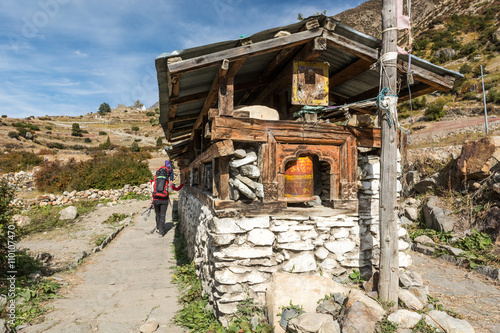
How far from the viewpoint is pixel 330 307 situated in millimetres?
3668

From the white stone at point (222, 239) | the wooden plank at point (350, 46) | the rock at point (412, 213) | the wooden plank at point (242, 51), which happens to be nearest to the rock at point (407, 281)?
the white stone at point (222, 239)

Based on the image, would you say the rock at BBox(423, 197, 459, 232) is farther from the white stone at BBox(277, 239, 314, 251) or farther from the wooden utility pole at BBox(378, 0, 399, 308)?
the white stone at BBox(277, 239, 314, 251)

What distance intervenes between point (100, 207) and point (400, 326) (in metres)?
15.9

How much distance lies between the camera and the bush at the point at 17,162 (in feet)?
77.5

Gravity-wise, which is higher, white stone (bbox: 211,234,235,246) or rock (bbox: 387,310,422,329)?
white stone (bbox: 211,234,235,246)

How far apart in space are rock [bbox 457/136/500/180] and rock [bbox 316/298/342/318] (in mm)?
7854

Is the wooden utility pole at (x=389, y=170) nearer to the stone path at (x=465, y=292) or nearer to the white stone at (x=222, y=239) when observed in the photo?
the stone path at (x=465, y=292)

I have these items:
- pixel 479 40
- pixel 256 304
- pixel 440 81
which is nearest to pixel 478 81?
pixel 479 40

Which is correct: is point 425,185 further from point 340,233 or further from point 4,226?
point 4,226

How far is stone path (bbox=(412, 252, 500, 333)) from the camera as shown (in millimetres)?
4010

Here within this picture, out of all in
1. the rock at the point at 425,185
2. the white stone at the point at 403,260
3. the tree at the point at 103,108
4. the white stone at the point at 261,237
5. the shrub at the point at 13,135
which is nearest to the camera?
the white stone at the point at 261,237

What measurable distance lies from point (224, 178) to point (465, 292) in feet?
16.1

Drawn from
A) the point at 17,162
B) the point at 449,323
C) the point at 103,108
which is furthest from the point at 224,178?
the point at 103,108

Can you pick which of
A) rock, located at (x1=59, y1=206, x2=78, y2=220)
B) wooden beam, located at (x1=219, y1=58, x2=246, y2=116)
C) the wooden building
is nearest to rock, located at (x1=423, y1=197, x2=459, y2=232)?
the wooden building
